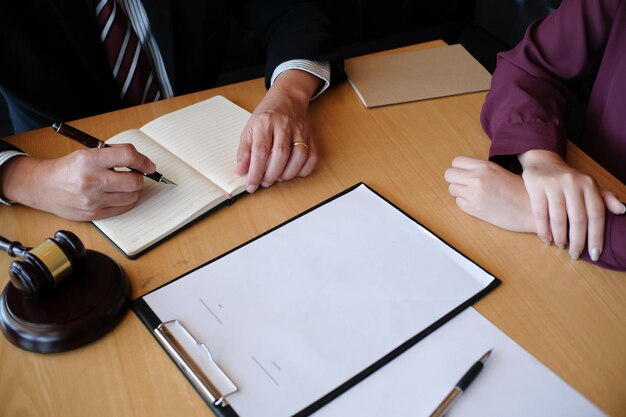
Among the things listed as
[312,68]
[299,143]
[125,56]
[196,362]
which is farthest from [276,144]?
[125,56]

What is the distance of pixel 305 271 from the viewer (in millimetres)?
713

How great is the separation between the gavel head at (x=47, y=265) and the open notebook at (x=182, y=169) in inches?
3.8

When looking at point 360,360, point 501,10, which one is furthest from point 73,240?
point 501,10

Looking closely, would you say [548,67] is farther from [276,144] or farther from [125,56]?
[125,56]

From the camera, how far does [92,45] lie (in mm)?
1092

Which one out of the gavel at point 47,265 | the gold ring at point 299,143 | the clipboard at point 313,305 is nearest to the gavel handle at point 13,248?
the gavel at point 47,265

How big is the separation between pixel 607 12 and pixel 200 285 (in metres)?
0.96

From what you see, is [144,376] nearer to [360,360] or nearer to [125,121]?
[360,360]

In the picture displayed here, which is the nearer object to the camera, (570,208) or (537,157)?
(570,208)

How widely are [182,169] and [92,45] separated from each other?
431mm

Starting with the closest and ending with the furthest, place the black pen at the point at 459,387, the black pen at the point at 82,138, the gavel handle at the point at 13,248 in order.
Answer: the black pen at the point at 459,387
the gavel handle at the point at 13,248
the black pen at the point at 82,138

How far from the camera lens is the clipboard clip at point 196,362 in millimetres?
577

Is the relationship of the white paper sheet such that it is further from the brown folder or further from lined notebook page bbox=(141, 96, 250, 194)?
the brown folder

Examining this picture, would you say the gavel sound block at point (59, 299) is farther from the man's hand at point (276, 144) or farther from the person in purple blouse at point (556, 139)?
the person in purple blouse at point (556, 139)
